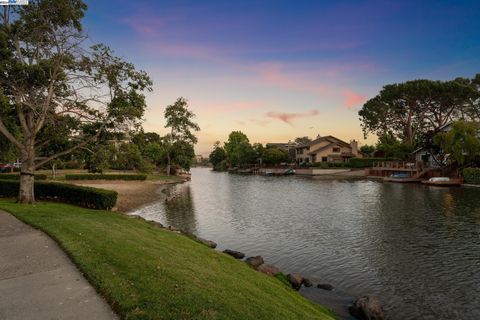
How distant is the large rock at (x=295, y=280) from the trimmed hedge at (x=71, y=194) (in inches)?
656

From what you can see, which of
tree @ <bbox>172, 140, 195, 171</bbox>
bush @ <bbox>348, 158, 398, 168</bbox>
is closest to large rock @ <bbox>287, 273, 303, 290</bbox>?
tree @ <bbox>172, 140, 195, 171</bbox>

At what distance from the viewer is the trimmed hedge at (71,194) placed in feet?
81.7

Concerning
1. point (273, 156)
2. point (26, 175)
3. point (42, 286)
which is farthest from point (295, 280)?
point (273, 156)

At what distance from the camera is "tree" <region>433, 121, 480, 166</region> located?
175 ft

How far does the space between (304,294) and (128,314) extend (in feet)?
26.6

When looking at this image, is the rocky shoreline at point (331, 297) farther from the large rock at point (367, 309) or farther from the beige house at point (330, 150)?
the beige house at point (330, 150)

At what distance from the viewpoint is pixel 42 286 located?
8.12 meters

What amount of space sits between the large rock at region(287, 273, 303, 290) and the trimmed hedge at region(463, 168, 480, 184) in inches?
1996

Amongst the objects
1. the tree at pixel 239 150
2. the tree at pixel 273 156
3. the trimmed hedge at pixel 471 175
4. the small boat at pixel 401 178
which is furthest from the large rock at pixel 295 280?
the tree at pixel 239 150

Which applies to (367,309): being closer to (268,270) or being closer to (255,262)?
(268,270)

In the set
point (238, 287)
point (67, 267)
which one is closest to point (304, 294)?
point (238, 287)

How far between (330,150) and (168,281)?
341 ft

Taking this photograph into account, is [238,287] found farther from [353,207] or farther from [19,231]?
[353,207]

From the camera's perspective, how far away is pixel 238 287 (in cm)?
935
